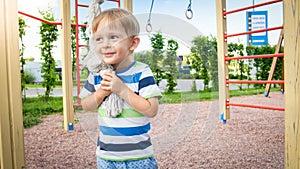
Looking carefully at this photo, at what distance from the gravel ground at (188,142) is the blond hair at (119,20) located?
28cm

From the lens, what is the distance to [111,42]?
91 cm

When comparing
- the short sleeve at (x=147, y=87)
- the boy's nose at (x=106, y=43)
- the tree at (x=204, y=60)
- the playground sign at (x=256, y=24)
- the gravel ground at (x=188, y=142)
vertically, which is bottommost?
the gravel ground at (x=188, y=142)

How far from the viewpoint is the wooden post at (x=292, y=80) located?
3.81 feet

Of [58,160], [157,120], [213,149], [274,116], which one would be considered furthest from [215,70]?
[274,116]

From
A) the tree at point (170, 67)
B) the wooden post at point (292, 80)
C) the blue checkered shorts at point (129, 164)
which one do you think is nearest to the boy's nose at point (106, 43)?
the tree at point (170, 67)

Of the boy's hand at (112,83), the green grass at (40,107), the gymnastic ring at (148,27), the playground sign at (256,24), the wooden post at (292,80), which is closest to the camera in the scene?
the boy's hand at (112,83)

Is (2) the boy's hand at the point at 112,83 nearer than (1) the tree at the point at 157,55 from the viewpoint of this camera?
Yes

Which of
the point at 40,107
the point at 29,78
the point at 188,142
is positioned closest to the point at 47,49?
the point at 29,78

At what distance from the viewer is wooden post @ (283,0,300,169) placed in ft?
3.81

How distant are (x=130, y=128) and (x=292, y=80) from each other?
635mm

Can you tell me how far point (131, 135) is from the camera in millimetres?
936

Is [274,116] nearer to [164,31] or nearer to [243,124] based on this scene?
[243,124]

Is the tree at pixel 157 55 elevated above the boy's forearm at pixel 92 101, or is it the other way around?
the tree at pixel 157 55

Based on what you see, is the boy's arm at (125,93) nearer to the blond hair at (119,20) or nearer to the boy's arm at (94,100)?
the boy's arm at (94,100)
